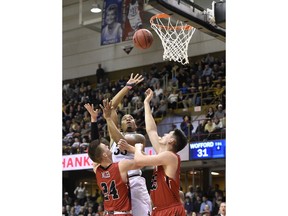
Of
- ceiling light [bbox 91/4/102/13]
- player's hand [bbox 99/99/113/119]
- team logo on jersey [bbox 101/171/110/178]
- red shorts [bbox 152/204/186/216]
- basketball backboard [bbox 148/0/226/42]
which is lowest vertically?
red shorts [bbox 152/204/186/216]

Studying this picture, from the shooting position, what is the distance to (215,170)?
19.7m

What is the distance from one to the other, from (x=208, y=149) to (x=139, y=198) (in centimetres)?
1145

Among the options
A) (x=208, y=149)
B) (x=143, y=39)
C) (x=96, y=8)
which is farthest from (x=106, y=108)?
(x=96, y=8)

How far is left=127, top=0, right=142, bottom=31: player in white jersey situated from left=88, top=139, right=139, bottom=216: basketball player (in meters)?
14.2

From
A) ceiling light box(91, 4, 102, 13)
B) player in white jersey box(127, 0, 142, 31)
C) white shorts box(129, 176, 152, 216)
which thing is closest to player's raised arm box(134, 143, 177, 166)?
white shorts box(129, 176, 152, 216)

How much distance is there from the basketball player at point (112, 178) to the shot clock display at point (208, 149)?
37.1 feet

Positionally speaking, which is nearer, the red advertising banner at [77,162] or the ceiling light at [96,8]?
the red advertising banner at [77,162]

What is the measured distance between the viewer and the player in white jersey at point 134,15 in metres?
19.2

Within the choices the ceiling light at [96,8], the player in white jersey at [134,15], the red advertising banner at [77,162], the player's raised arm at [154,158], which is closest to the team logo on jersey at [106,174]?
the player's raised arm at [154,158]

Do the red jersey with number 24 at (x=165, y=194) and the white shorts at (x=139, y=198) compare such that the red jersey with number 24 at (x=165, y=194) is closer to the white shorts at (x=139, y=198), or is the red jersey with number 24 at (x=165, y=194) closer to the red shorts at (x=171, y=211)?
the red shorts at (x=171, y=211)

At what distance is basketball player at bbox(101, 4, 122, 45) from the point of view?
2042cm

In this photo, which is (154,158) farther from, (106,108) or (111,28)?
(111,28)

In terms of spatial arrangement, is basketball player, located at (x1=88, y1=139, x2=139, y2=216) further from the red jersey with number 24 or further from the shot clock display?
the shot clock display
